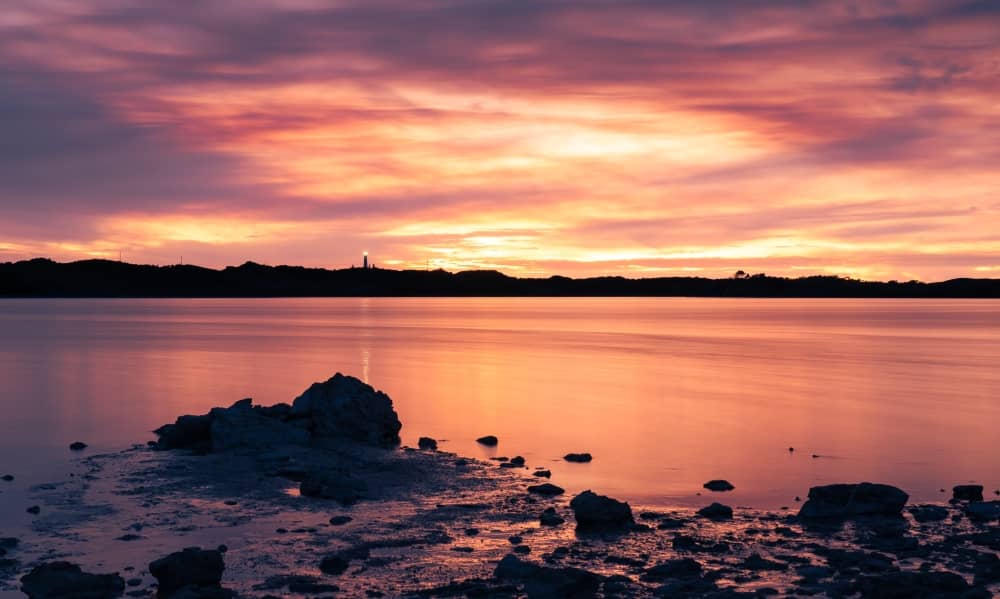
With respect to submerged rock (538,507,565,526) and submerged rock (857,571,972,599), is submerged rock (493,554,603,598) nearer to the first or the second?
submerged rock (538,507,565,526)

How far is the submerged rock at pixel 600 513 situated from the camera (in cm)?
1423

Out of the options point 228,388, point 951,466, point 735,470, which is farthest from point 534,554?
point 228,388

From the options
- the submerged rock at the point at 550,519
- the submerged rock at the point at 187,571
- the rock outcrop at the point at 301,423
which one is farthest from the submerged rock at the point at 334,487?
the submerged rock at the point at 187,571

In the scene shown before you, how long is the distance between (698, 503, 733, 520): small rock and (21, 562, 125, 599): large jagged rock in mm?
9063

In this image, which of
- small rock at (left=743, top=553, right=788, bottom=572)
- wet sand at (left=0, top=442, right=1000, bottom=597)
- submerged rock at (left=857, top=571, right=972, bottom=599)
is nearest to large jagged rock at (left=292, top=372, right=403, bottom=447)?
wet sand at (left=0, top=442, right=1000, bottom=597)

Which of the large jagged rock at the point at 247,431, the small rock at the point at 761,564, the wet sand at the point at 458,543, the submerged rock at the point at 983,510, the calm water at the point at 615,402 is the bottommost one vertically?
the calm water at the point at 615,402

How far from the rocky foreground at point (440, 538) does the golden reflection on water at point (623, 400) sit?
2.36 meters

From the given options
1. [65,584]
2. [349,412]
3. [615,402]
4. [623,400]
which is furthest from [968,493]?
[623,400]

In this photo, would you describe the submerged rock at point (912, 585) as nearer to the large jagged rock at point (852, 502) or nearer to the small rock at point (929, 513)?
the large jagged rock at point (852, 502)

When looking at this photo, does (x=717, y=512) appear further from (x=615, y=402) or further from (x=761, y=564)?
(x=615, y=402)

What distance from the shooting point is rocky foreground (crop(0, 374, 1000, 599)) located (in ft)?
37.0

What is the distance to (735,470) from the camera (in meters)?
20.6

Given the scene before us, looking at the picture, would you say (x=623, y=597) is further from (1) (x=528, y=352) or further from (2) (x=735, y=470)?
(1) (x=528, y=352)

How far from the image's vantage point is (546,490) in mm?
17094
